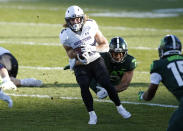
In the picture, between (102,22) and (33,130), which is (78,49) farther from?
(102,22)

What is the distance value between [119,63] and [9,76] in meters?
2.18

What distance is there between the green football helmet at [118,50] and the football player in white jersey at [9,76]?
66.3 inches

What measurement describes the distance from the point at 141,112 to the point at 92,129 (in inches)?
47.4

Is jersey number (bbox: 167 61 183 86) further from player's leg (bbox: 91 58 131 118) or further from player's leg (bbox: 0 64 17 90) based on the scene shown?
player's leg (bbox: 0 64 17 90)

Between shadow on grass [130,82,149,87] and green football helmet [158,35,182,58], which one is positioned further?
shadow on grass [130,82,149,87]

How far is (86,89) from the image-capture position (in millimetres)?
7898

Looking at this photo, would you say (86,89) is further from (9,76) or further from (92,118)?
(9,76)

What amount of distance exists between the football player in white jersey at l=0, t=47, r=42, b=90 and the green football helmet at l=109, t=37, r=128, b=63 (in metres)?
1.68

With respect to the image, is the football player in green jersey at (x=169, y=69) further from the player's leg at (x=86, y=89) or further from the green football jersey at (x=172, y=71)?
the player's leg at (x=86, y=89)

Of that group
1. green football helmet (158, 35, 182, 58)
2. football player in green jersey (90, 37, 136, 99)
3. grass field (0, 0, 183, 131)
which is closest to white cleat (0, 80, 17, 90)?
grass field (0, 0, 183, 131)

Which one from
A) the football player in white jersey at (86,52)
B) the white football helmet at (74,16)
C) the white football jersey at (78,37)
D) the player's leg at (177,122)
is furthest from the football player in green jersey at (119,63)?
the player's leg at (177,122)

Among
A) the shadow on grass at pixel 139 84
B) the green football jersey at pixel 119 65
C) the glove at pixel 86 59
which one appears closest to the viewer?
the glove at pixel 86 59

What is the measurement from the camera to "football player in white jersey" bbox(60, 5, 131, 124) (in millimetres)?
7988

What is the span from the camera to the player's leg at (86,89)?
783 centimetres
